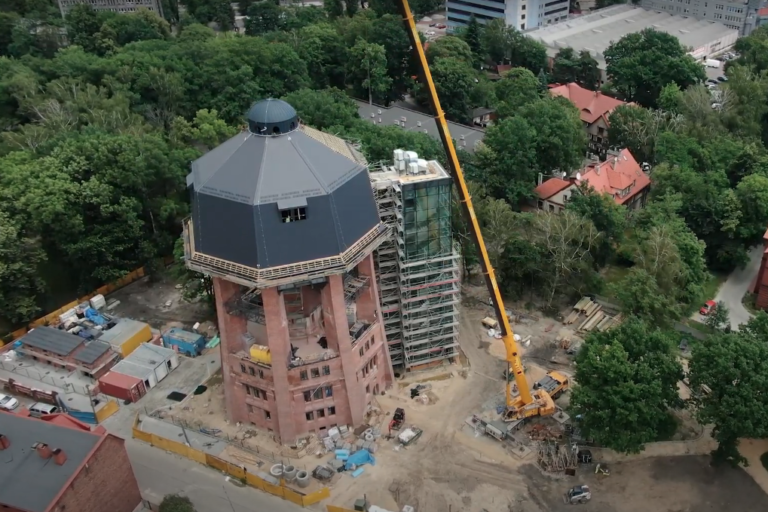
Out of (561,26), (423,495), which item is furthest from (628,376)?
(561,26)

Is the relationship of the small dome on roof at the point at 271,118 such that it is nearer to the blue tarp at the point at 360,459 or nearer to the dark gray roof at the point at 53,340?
the blue tarp at the point at 360,459

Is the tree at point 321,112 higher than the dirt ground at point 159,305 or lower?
higher

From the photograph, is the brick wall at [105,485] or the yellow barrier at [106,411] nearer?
the brick wall at [105,485]

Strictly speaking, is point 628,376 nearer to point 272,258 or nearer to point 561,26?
point 272,258

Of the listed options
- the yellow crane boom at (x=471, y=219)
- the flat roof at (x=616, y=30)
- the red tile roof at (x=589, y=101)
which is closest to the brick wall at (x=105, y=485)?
the yellow crane boom at (x=471, y=219)

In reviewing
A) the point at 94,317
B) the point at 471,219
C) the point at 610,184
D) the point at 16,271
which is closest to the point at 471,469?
the point at 471,219

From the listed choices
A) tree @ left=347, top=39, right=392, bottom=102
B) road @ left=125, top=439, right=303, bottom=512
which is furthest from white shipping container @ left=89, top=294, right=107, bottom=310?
tree @ left=347, top=39, right=392, bottom=102

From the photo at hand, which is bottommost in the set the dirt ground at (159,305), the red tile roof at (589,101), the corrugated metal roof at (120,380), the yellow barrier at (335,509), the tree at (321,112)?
the yellow barrier at (335,509)

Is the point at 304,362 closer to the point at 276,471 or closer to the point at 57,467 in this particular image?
the point at 276,471
